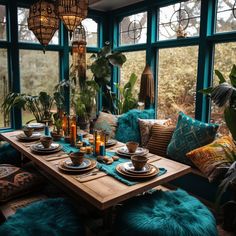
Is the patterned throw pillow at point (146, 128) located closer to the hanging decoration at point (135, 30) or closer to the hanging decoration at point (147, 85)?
the hanging decoration at point (147, 85)

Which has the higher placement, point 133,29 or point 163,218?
point 133,29

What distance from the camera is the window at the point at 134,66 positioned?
15.1ft

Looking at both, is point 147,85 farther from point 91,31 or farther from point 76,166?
point 76,166

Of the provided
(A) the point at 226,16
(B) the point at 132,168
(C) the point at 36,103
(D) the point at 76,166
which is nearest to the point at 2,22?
(C) the point at 36,103

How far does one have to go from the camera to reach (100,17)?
503 cm

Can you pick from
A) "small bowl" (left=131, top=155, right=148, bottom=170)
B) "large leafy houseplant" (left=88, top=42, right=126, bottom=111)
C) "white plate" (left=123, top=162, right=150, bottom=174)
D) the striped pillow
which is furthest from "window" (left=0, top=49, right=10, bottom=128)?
"small bowl" (left=131, top=155, right=148, bottom=170)

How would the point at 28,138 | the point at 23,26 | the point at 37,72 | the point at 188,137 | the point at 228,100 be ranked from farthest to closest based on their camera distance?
the point at 37,72 < the point at 23,26 < the point at 188,137 < the point at 28,138 < the point at 228,100

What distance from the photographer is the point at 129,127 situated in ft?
12.1

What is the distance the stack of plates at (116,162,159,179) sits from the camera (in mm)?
1889

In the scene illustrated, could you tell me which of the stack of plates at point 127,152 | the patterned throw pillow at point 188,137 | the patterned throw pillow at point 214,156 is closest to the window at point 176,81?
the patterned throw pillow at point 188,137

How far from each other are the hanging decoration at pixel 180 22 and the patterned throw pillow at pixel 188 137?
1.37 metres

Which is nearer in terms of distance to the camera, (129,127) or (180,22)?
(129,127)

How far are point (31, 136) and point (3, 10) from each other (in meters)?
2.36

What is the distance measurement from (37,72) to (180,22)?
8.19 feet
